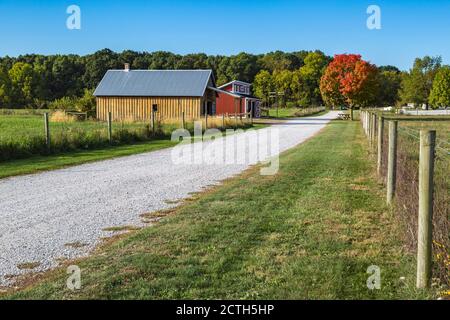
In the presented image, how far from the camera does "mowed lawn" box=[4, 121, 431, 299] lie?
4.55 metres

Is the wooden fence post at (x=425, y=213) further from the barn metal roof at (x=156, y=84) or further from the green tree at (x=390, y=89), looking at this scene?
the green tree at (x=390, y=89)

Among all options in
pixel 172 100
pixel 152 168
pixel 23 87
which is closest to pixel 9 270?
pixel 152 168

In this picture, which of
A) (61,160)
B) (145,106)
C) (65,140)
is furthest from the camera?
(145,106)

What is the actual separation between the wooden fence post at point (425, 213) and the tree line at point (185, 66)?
53000mm

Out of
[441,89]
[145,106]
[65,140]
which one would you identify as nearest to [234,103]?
[145,106]

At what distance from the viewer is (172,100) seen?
46.8 metres

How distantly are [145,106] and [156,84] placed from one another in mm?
→ 2468

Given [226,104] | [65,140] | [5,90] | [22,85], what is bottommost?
[65,140]

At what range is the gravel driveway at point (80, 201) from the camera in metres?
5.93

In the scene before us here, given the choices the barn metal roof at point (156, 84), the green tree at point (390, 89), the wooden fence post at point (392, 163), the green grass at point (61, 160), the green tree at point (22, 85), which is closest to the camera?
the wooden fence post at point (392, 163)

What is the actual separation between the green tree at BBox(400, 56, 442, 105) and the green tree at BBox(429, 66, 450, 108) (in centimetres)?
348

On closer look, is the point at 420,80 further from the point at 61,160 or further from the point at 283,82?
the point at 61,160

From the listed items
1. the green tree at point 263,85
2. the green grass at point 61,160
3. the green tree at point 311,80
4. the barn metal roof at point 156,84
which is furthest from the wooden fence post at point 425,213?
Answer: the green tree at point 311,80

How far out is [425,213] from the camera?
473cm
